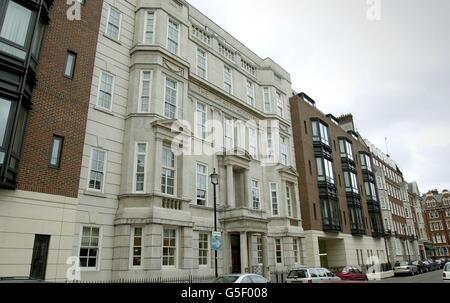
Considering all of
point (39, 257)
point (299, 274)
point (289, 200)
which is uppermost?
point (289, 200)

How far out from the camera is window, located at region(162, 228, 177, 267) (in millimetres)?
17875

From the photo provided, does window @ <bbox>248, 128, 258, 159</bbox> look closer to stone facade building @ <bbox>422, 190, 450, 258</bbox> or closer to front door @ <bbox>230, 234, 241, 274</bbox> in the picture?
front door @ <bbox>230, 234, 241, 274</bbox>

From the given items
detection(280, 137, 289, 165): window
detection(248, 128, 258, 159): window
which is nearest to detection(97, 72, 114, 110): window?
detection(248, 128, 258, 159): window

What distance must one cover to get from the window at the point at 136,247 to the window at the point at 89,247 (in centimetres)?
172

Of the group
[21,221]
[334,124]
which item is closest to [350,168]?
[334,124]

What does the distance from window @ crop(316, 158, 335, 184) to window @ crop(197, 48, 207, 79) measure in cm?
1773

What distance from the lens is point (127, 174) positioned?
17938 mm

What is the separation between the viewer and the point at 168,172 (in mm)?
19469

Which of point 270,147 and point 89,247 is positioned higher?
point 270,147

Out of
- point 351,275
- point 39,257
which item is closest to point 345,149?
point 351,275

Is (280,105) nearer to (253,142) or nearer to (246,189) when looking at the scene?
(253,142)

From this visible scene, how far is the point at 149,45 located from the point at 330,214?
25.6 m

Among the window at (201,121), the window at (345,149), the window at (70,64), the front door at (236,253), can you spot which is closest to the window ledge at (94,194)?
the window at (70,64)

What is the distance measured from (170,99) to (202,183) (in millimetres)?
→ 6220
